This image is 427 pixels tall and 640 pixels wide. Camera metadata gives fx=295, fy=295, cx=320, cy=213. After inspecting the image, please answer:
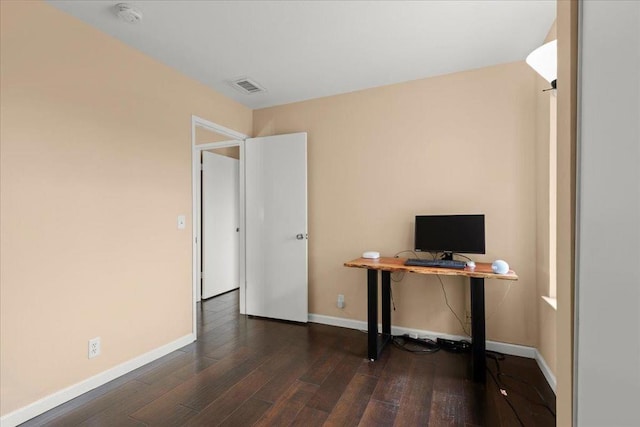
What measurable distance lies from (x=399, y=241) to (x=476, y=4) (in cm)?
203

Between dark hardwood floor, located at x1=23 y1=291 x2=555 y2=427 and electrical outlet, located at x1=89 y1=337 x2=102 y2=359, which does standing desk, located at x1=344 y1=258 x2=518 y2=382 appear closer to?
dark hardwood floor, located at x1=23 y1=291 x2=555 y2=427

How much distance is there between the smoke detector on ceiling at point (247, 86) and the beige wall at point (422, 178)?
1.63ft

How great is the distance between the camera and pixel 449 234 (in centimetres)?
270

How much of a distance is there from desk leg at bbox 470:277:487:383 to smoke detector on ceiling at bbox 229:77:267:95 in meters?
2.78

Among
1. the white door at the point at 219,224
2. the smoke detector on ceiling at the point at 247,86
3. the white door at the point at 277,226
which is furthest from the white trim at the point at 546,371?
the white door at the point at 219,224

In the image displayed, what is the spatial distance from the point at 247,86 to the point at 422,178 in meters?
2.08

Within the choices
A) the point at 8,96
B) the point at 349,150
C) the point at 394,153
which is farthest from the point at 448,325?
the point at 8,96

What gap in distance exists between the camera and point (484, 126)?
277 centimetres

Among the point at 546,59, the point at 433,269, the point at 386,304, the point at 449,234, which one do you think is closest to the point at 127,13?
the point at 546,59

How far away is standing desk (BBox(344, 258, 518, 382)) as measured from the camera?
2.24m

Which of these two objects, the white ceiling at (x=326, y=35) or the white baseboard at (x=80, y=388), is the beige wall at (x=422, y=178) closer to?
the white ceiling at (x=326, y=35)

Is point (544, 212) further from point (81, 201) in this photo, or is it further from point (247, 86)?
point (81, 201)

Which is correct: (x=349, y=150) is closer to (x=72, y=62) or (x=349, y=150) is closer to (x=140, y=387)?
(x=72, y=62)

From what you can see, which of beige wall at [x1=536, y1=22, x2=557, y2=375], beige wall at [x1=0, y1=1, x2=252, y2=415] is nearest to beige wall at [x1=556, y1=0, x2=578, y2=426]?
beige wall at [x1=536, y1=22, x2=557, y2=375]
